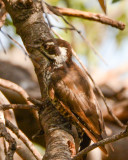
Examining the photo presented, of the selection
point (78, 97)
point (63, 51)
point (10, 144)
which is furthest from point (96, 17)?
point (10, 144)

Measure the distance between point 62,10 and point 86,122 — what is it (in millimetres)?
1122

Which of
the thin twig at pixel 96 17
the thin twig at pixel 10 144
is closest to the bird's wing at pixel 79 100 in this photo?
the thin twig at pixel 96 17

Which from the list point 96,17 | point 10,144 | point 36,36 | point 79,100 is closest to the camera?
point 10,144

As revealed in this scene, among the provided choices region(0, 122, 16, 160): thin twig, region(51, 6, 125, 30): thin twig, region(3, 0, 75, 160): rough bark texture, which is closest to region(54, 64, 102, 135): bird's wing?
region(3, 0, 75, 160): rough bark texture

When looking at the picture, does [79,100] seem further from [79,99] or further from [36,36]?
[36,36]

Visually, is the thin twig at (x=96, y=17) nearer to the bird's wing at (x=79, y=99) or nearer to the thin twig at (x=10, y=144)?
the bird's wing at (x=79, y=99)

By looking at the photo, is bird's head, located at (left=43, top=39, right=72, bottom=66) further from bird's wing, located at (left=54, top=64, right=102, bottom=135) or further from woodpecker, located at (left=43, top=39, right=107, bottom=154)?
bird's wing, located at (left=54, top=64, right=102, bottom=135)

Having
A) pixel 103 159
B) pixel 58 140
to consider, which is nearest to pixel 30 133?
pixel 103 159

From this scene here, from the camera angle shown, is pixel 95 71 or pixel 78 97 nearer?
pixel 78 97

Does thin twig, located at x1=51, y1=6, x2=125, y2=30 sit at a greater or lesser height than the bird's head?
greater

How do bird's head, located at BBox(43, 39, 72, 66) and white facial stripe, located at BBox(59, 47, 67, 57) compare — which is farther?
white facial stripe, located at BBox(59, 47, 67, 57)

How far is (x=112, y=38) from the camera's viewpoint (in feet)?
28.2

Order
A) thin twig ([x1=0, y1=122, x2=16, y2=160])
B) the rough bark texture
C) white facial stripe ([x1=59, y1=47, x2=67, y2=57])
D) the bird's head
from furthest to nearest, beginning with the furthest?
white facial stripe ([x1=59, y1=47, x2=67, y2=57]), the bird's head, the rough bark texture, thin twig ([x1=0, y1=122, x2=16, y2=160])

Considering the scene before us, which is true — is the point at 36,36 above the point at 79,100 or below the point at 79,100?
above
